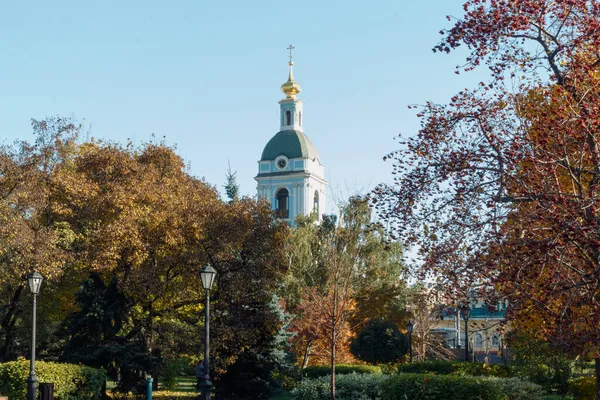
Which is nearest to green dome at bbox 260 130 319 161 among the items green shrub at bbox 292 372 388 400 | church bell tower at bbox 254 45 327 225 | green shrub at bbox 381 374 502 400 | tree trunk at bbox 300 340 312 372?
church bell tower at bbox 254 45 327 225

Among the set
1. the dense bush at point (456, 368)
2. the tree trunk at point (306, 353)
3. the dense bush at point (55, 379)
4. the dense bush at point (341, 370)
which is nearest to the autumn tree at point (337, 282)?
the tree trunk at point (306, 353)

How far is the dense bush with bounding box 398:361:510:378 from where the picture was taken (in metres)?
24.8

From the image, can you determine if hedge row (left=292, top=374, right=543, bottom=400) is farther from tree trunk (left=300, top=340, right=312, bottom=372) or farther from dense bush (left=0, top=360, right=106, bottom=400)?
tree trunk (left=300, top=340, right=312, bottom=372)

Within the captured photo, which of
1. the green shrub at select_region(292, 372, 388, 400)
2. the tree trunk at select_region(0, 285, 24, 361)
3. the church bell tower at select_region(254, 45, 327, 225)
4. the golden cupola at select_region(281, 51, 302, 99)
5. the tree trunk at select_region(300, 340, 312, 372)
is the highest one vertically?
the golden cupola at select_region(281, 51, 302, 99)

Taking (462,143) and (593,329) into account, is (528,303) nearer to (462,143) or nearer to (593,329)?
(593,329)

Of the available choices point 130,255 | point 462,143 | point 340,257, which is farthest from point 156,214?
point 462,143

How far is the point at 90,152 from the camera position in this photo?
1072 inches

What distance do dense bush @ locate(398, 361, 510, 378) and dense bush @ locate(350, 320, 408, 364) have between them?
4560 millimetres

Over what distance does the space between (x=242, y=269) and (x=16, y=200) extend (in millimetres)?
7064

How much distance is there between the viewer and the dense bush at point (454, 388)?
15203 mm

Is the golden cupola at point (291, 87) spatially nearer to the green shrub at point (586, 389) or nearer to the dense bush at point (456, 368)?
the dense bush at point (456, 368)

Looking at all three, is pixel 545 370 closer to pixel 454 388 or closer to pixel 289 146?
pixel 454 388

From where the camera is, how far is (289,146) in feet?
243

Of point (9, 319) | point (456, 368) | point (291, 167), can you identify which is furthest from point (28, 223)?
point (291, 167)
